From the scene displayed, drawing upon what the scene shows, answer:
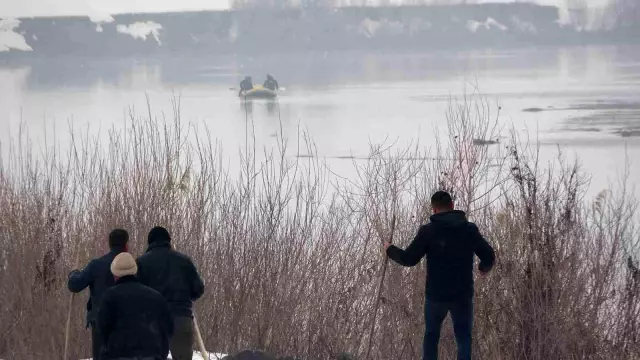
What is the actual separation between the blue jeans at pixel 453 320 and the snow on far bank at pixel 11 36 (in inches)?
2054

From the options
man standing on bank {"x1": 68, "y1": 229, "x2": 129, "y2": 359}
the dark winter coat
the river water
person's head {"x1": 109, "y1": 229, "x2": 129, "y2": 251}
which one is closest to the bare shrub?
man standing on bank {"x1": 68, "y1": 229, "x2": 129, "y2": 359}

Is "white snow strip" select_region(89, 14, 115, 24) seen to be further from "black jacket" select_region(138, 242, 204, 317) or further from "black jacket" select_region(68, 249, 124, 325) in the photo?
"black jacket" select_region(68, 249, 124, 325)

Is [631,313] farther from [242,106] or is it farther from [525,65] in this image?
[525,65]

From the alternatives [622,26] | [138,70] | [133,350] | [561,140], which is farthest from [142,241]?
[138,70]

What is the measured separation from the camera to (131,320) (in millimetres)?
5547

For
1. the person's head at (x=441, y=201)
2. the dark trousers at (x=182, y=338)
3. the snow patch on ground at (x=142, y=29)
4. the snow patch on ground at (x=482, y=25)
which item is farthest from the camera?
the snow patch on ground at (x=482, y=25)

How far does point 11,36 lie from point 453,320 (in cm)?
5535

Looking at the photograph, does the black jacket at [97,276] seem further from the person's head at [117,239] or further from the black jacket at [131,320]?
the black jacket at [131,320]

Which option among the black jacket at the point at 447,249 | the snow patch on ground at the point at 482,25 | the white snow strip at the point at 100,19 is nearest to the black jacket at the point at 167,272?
the black jacket at the point at 447,249

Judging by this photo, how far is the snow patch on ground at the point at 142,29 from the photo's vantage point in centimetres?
6481

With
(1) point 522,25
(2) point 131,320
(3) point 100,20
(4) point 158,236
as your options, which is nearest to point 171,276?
(4) point 158,236

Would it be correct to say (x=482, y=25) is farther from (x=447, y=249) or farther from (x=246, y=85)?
(x=447, y=249)

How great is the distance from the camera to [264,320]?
1543cm

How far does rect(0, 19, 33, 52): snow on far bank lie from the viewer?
185 feet
